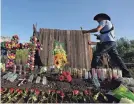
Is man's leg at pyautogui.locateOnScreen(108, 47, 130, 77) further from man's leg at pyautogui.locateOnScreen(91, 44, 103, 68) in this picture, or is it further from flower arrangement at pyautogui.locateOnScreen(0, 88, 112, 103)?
flower arrangement at pyautogui.locateOnScreen(0, 88, 112, 103)

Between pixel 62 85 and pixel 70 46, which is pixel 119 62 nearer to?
pixel 62 85

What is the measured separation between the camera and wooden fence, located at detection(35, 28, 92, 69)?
14.9m

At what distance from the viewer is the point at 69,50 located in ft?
50.4

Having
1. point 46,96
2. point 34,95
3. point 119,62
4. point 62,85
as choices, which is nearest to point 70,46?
point 119,62

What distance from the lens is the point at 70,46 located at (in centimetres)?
1549

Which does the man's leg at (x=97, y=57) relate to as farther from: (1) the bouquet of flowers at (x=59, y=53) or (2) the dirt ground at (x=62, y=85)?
(1) the bouquet of flowers at (x=59, y=53)

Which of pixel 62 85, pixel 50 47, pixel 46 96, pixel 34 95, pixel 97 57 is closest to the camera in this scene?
pixel 34 95

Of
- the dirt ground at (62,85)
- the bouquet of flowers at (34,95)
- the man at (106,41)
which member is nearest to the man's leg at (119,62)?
the man at (106,41)

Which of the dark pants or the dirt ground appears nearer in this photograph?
the dirt ground

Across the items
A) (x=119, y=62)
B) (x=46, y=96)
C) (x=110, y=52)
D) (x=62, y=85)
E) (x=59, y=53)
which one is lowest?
(x=46, y=96)

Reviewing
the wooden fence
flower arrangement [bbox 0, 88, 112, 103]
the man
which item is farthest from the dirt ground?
the wooden fence

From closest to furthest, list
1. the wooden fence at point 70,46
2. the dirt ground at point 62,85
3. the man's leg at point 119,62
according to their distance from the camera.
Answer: the dirt ground at point 62,85 → the man's leg at point 119,62 → the wooden fence at point 70,46

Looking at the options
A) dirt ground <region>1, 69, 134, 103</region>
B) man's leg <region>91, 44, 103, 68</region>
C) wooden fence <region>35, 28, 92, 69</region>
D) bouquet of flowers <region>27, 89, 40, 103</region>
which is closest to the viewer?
bouquet of flowers <region>27, 89, 40, 103</region>

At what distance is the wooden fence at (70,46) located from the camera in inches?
589
